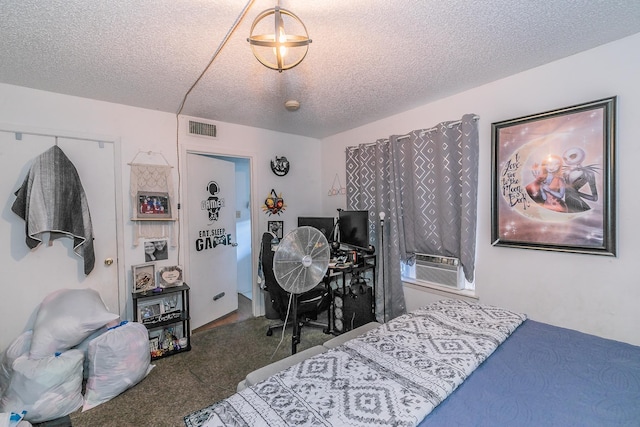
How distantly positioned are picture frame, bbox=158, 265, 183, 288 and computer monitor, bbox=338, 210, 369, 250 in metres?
1.78

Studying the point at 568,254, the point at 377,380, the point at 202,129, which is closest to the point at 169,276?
the point at 202,129

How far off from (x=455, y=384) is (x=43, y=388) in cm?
241

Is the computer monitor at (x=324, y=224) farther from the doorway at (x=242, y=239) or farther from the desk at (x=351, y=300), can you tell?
the doorway at (x=242, y=239)

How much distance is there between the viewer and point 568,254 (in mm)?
1933

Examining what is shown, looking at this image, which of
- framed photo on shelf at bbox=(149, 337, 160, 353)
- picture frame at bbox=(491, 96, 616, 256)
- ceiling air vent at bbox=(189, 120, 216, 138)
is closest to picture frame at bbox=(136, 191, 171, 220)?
ceiling air vent at bbox=(189, 120, 216, 138)

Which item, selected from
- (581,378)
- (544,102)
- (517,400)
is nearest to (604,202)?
(544,102)

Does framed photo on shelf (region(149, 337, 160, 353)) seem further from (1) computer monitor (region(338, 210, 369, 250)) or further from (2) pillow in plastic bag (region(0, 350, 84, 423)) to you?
(1) computer monitor (region(338, 210, 369, 250))

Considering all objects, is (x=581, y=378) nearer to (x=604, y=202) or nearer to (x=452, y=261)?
(x=604, y=202)

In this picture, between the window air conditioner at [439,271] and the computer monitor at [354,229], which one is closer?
the window air conditioner at [439,271]

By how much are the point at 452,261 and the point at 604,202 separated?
3.73ft

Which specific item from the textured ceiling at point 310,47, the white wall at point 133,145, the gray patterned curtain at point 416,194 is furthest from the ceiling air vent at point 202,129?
the gray patterned curtain at point 416,194

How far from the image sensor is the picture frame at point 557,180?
1750 millimetres

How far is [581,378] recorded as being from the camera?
1139mm

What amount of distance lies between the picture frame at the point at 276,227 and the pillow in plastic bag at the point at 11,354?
2273 millimetres
